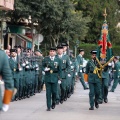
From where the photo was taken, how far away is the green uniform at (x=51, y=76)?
56.9 ft

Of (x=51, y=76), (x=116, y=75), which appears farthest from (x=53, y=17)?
(x=51, y=76)

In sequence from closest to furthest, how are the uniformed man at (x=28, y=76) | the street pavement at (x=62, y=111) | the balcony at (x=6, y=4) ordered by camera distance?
1. the street pavement at (x=62, y=111)
2. the uniformed man at (x=28, y=76)
3. the balcony at (x=6, y=4)

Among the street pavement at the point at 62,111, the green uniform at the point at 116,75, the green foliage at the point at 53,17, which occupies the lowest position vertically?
the street pavement at the point at 62,111

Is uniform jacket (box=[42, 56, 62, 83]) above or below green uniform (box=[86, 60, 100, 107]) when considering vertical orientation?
above

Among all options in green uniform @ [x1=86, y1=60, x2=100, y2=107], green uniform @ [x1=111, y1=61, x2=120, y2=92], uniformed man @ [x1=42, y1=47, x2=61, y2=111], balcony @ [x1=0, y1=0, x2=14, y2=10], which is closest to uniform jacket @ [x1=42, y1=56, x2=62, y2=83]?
uniformed man @ [x1=42, y1=47, x2=61, y2=111]

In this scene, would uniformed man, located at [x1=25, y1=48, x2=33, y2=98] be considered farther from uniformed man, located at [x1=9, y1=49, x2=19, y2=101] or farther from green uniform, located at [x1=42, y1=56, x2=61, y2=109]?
green uniform, located at [x1=42, y1=56, x2=61, y2=109]

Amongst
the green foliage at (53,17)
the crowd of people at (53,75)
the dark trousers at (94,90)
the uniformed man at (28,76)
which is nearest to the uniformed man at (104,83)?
the crowd of people at (53,75)

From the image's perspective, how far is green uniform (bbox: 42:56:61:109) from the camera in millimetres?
17328

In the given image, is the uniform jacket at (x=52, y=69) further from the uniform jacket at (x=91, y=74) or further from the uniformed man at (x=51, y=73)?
the uniform jacket at (x=91, y=74)

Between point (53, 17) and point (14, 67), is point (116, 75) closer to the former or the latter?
point (14, 67)

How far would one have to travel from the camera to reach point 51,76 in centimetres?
1738

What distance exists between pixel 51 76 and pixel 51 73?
15 cm

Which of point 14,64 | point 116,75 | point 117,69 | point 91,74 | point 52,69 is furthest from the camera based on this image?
point 116,75

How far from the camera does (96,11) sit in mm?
69938
